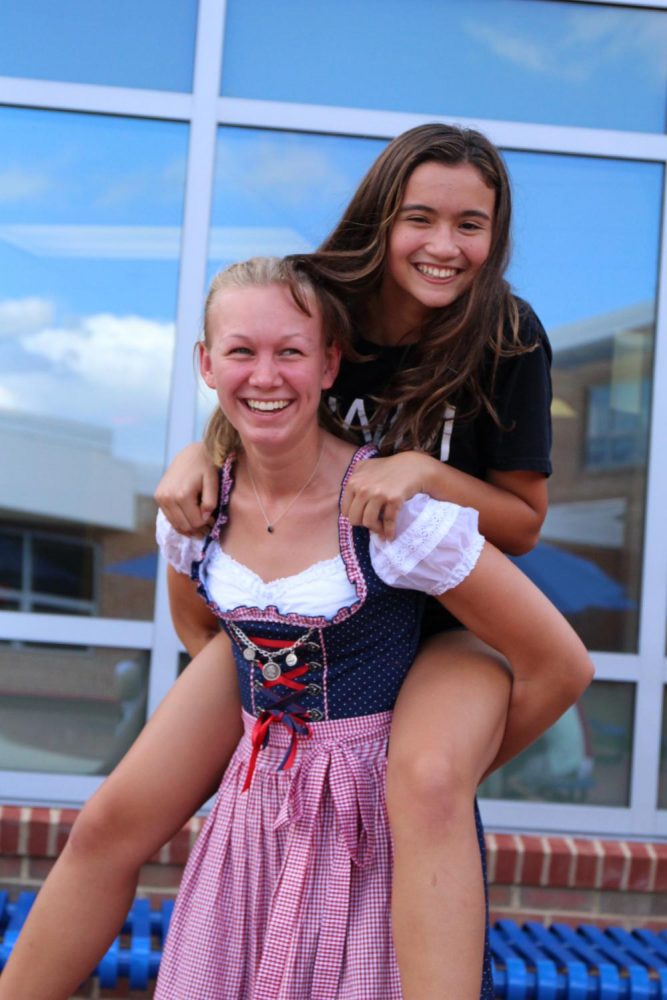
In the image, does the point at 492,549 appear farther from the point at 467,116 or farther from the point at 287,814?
the point at 467,116

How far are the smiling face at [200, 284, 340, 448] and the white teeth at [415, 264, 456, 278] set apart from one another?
0.24 metres

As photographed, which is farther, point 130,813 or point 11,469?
point 11,469

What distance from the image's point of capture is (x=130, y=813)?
226 cm

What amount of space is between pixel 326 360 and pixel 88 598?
220cm

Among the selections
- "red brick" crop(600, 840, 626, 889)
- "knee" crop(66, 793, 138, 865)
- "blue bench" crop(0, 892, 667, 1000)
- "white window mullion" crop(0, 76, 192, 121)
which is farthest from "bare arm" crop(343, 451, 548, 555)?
"white window mullion" crop(0, 76, 192, 121)

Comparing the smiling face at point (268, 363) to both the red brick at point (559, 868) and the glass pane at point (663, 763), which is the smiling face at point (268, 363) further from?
the glass pane at point (663, 763)

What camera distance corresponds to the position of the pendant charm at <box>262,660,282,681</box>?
86.6 inches

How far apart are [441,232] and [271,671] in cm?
83

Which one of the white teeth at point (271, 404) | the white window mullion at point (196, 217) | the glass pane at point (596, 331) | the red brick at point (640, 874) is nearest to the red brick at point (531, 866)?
the red brick at point (640, 874)

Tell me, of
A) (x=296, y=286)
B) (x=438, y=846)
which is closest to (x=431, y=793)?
(x=438, y=846)

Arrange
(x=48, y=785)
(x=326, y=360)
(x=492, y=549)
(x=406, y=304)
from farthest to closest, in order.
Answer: (x=48, y=785), (x=406, y=304), (x=326, y=360), (x=492, y=549)

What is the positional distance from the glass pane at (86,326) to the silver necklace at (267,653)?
2.06 m

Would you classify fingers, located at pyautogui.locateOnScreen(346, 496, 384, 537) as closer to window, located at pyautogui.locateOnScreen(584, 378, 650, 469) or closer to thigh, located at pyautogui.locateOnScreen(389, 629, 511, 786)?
thigh, located at pyautogui.locateOnScreen(389, 629, 511, 786)

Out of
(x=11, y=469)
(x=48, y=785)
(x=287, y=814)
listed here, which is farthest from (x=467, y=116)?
(x=287, y=814)
